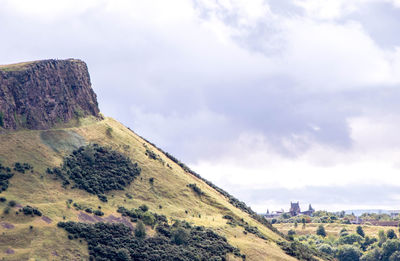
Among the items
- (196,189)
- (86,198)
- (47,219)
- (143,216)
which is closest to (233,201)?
(196,189)

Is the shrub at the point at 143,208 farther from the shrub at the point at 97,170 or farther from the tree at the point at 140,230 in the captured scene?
the tree at the point at 140,230

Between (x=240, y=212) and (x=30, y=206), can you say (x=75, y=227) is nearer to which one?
(x=30, y=206)

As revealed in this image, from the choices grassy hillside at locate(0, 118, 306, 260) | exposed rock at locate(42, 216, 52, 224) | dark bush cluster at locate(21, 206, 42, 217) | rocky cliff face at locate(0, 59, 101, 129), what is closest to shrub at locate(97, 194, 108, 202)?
grassy hillside at locate(0, 118, 306, 260)

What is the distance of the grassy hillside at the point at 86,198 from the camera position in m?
106

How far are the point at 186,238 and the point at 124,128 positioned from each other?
205 feet

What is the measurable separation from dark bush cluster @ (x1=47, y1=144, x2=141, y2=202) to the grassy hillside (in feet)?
5.83

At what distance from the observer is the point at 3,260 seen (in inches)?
3748

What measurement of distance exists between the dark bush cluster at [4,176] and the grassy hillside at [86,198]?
94 cm

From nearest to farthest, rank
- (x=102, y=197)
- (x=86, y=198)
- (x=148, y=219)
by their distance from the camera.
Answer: (x=148, y=219) < (x=86, y=198) < (x=102, y=197)

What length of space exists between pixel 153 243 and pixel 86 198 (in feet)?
66.4

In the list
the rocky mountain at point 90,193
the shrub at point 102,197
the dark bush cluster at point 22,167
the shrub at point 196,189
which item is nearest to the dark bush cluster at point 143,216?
the rocky mountain at point 90,193

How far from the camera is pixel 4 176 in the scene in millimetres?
126188

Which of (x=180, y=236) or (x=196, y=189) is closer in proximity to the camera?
(x=180, y=236)

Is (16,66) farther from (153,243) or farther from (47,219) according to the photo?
(153,243)
